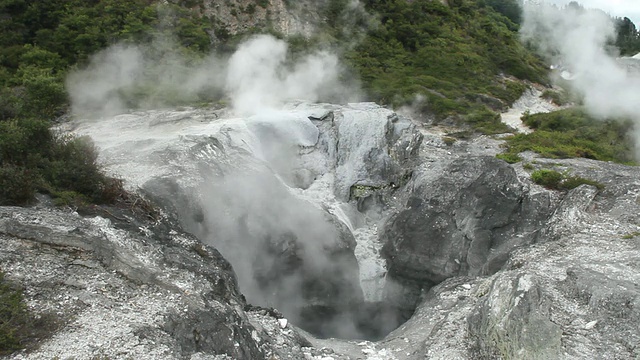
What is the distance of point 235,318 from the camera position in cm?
855

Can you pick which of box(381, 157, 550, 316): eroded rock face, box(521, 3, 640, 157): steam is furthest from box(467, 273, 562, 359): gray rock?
box(521, 3, 640, 157): steam

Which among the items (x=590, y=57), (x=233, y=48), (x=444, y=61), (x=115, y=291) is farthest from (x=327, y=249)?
(x=590, y=57)

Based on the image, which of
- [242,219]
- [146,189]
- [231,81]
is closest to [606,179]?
[242,219]

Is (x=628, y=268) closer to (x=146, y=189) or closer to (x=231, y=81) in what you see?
(x=146, y=189)

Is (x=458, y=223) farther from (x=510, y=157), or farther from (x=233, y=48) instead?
(x=233, y=48)

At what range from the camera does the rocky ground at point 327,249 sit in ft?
25.3

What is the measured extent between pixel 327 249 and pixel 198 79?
10.7 metres

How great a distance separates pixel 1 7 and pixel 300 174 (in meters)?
15.6

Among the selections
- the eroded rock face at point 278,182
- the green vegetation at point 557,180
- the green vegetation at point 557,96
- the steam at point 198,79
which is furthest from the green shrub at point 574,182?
the green vegetation at point 557,96

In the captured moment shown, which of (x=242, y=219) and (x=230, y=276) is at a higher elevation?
(x=242, y=219)

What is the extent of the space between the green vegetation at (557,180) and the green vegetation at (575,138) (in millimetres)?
2527

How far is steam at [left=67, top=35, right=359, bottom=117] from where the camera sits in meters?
18.1

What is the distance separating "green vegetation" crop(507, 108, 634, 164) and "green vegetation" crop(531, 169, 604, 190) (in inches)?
99.5

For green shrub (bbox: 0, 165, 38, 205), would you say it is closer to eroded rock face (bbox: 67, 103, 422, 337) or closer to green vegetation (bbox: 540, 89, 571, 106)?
eroded rock face (bbox: 67, 103, 422, 337)
